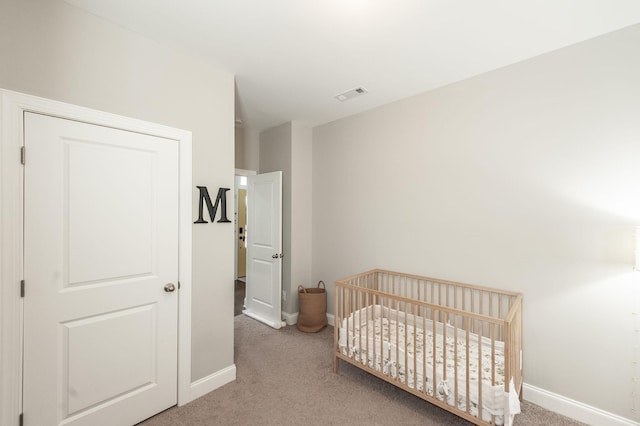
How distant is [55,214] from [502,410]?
281cm

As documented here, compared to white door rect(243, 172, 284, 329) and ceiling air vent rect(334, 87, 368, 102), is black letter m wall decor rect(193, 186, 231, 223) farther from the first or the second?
ceiling air vent rect(334, 87, 368, 102)

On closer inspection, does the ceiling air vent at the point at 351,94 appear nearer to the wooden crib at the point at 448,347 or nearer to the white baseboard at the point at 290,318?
the wooden crib at the point at 448,347

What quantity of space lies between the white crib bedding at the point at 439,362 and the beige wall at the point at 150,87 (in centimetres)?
113

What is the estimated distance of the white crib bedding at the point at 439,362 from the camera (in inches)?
62.9

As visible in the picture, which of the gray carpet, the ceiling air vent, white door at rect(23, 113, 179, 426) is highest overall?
the ceiling air vent

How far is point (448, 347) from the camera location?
6.95 ft

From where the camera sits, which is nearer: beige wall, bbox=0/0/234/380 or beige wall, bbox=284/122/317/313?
beige wall, bbox=0/0/234/380

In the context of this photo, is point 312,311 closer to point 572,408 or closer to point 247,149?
point 572,408

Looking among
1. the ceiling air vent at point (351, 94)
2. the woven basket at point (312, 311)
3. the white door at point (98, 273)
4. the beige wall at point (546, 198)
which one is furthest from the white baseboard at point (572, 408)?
the ceiling air vent at point (351, 94)

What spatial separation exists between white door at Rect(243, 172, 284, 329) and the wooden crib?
1176 mm

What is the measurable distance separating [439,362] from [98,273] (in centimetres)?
236

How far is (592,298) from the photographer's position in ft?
5.91

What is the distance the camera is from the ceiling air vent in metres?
2.58

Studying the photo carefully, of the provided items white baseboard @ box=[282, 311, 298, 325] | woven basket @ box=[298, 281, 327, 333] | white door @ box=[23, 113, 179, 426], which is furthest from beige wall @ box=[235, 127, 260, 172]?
white baseboard @ box=[282, 311, 298, 325]
